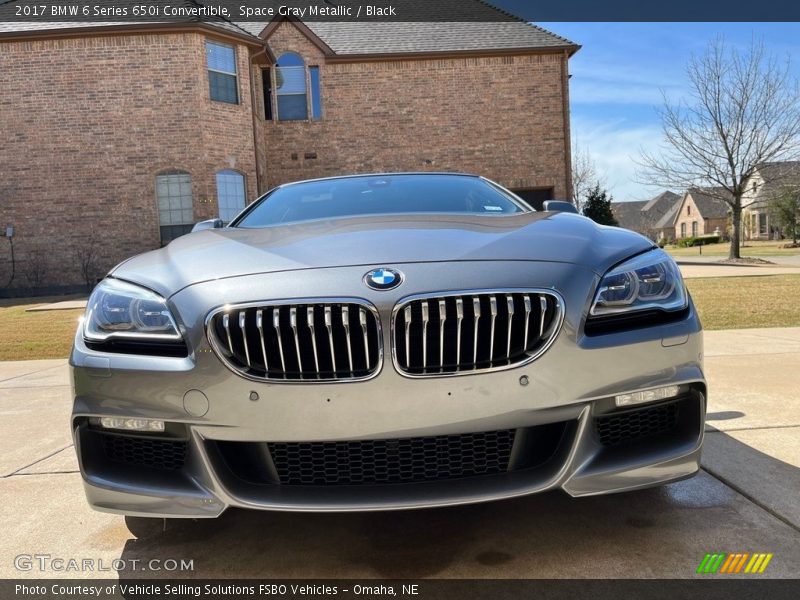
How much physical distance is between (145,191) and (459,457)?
14.8 meters

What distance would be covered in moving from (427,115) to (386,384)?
16.0 metres

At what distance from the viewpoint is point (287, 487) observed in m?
1.76

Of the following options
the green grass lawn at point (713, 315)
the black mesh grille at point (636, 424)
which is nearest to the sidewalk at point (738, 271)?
the green grass lawn at point (713, 315)

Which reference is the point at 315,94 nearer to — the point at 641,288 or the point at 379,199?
the point at 379,199

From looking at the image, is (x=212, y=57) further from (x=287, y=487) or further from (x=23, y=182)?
(x=287, y=487)

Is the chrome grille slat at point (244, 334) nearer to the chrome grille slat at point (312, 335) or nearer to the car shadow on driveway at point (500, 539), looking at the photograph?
the chrome grille slat at point (312, 335)

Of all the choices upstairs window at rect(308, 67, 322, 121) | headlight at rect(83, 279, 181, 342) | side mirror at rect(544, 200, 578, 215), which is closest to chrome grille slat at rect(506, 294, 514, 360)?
headlight at rect(83, 279, 181, 342)

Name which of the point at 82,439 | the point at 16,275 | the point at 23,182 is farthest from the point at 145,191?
the point at 82,439

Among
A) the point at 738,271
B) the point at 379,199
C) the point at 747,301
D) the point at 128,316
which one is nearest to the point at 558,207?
the point at 379,199

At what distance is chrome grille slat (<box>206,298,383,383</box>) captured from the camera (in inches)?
67.1

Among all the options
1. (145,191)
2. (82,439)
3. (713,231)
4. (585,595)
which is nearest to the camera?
(585,595)

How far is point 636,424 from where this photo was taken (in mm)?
1879

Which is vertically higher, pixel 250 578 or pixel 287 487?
pixel 287 487

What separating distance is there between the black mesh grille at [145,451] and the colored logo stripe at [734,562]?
1584 millimetres
